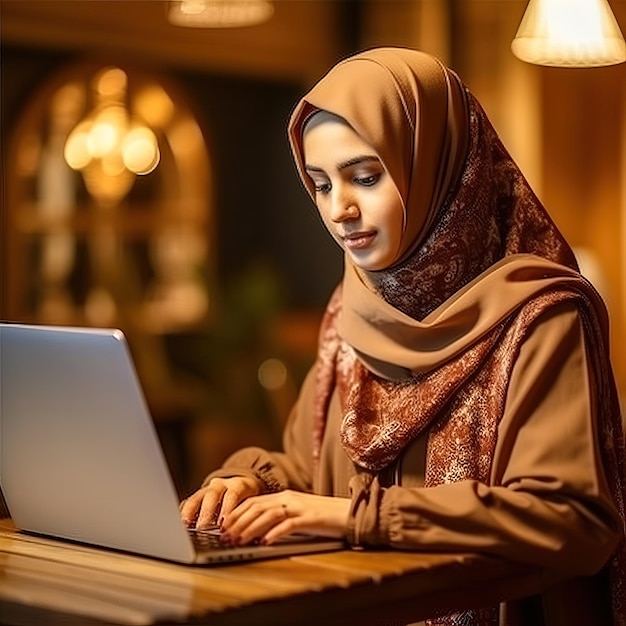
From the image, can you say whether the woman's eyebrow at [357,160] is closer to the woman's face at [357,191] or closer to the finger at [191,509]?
the woman's face at [357,191]

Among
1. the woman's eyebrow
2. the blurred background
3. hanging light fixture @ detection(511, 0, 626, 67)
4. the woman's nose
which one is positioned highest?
hanging light fixture @ detection(511, 0, 626, 67)

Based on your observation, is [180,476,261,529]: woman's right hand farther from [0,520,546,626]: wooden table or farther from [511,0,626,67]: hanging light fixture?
[511,0,626,67]: hanging light fixture

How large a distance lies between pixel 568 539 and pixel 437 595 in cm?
18

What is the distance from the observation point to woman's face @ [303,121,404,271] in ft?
6.37

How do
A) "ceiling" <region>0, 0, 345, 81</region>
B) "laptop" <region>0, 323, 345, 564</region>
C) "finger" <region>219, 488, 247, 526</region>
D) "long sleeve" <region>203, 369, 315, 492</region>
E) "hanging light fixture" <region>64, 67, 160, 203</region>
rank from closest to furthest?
"laptop" <region>0, 323, 345, 564</region> → "finger" <region>219, 488, 247, 526</region> → "long sleeve" <region>203, 369, 315, 492</region> → "ceiling" <region>0, 0, 345, 81</region> → "hanging light fixture" <region>64, 67, 160, 203</region>

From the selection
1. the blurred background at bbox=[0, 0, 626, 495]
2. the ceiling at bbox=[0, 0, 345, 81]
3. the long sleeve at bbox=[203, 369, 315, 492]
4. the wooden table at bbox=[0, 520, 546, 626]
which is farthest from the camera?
the blurred background at bbox=[0, 0, 626, 495]

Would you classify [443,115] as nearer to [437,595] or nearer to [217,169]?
[437,595]

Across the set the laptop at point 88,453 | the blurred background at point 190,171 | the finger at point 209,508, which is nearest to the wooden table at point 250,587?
the laptop at point 88,453

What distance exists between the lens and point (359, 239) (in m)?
1.97

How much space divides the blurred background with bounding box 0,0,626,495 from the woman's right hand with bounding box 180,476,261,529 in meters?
3.77

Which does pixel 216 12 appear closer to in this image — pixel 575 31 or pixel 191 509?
pixel 575 31

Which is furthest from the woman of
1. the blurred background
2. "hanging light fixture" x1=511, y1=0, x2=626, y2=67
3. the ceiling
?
the ceiling

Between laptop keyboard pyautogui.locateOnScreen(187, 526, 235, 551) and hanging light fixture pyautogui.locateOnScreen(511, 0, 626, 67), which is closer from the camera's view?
laptop keyboard pyautogui.locateOnScreen(187, 526, 235, 551)

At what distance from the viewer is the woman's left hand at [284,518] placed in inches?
68.1
